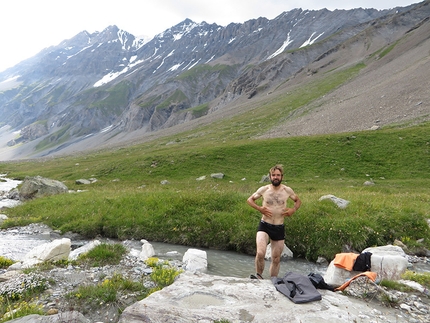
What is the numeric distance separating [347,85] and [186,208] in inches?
3857

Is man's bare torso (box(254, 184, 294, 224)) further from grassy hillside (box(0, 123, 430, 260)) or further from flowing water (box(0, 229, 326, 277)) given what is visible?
grassy hillside (box(0, 123, 430, 260))

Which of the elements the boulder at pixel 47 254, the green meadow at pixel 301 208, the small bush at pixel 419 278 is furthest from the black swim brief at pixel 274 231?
the boulder at pixel 47 254

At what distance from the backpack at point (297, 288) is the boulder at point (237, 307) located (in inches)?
4.9

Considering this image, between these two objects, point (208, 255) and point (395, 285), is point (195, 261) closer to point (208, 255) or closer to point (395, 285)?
point (208, 255)

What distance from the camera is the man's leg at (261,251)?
1022cm

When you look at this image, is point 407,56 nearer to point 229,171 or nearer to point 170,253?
point 229,171

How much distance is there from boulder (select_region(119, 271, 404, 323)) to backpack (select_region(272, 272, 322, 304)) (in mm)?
125

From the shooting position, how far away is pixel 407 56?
9919 centimetres

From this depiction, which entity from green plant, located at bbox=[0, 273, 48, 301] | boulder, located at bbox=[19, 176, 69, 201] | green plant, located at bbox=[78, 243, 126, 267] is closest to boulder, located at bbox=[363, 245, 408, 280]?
green plant, located at bbox=[78, 243, 126, 267]

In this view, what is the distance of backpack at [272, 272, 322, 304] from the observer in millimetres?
7258

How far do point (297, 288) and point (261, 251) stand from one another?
8.33 feet

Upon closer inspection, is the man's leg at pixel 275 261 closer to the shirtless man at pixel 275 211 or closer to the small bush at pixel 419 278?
the shirtless man at pixel 275 211

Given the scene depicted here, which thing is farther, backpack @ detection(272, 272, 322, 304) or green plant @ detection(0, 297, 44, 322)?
backpack @ detection(272, 272, 322, 304)

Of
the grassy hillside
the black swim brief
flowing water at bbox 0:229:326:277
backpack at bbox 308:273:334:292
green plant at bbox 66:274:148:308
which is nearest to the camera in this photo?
green plant at bbox 66:274:148:308
